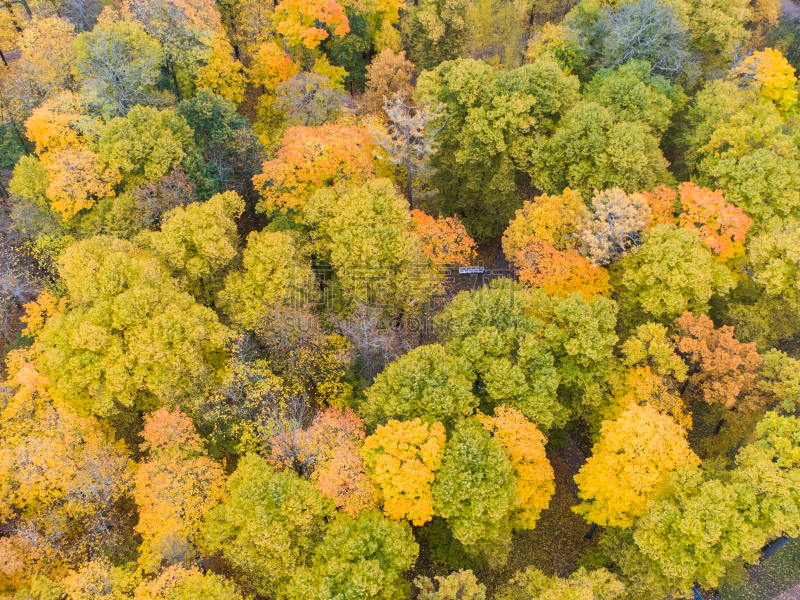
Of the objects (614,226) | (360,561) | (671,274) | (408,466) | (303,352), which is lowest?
(360,561)

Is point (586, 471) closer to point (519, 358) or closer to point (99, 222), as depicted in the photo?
point (519, 358)

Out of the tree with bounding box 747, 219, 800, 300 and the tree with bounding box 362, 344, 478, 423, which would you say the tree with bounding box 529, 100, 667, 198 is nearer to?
the tree with bounding box 747, 219, 800, 300

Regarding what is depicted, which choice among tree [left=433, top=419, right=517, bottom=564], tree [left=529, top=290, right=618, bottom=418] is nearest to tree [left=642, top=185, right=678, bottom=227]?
tree [left=529, top=290, right=618, bottom=418]

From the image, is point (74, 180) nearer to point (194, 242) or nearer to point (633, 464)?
point (194, 242)

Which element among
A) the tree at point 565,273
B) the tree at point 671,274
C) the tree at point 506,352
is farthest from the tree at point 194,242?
the tree at point 671,274

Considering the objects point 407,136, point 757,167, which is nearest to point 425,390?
point 407,136

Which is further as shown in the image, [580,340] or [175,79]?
Answer: [175,79]
